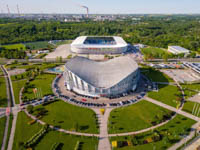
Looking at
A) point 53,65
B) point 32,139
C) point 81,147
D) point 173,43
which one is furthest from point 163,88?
point 173,43

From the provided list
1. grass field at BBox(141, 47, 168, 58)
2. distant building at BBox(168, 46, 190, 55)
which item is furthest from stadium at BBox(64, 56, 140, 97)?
distant building at BBox(168, 46, 190, 55)

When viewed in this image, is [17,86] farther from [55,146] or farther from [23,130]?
[55,146]

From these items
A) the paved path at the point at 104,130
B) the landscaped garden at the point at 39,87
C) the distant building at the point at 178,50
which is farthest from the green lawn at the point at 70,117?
the distant building at the point at 178,50

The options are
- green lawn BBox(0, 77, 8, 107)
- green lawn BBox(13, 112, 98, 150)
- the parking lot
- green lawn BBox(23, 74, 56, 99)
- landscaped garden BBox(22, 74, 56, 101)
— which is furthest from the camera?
the parking lot

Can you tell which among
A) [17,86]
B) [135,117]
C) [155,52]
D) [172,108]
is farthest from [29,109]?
[155,52]

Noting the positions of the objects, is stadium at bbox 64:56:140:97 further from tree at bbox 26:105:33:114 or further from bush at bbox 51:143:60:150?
bush at bbox 51:143:60:150

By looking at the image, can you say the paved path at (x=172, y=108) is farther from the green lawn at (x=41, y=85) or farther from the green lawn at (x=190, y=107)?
the green lawn at (x=41, y=85)

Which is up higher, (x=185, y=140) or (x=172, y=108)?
(x=172, y=108)

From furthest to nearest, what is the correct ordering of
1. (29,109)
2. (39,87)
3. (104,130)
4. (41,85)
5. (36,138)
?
(41,85), (39,87), (29,109), (104,130), (36,138)
